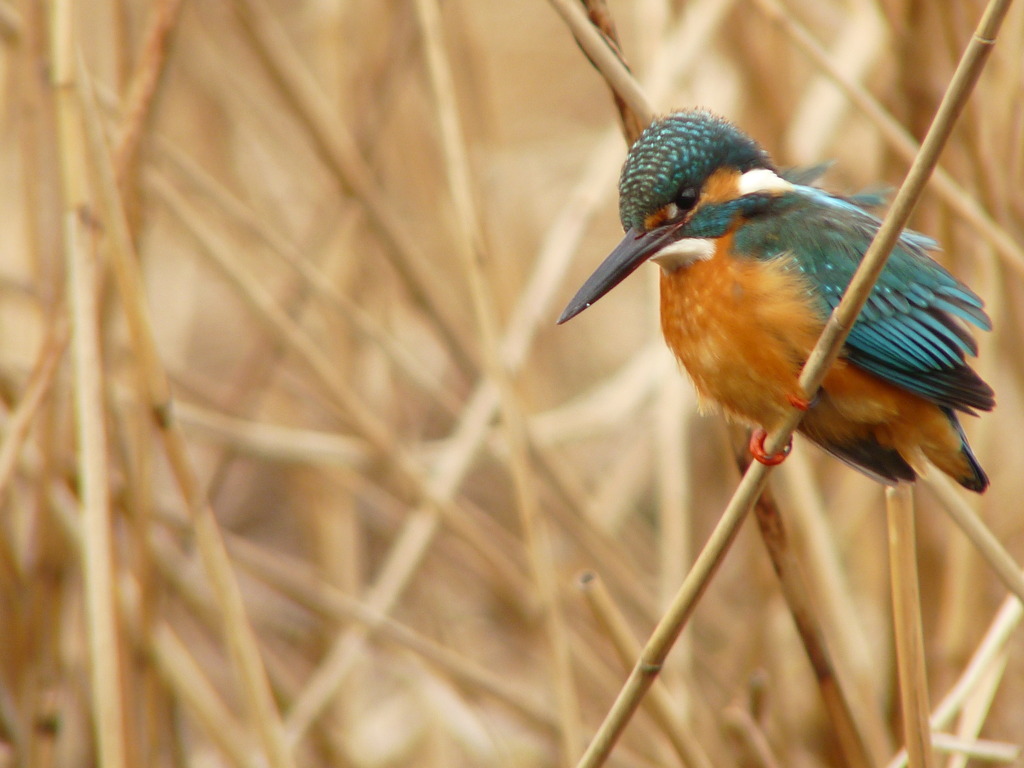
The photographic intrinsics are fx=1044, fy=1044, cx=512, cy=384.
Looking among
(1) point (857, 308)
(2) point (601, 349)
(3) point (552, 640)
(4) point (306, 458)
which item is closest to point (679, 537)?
(3) point (552, 640)

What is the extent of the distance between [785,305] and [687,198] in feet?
0.57

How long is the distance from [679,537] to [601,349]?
1.62 m

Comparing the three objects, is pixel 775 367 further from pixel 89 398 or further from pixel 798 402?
pixel 89 398

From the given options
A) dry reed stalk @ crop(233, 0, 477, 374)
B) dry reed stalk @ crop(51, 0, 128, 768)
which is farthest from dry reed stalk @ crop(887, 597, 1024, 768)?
dry reed stalk @ crop(233, 0, 477, 374)

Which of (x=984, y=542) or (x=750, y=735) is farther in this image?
(x=750, y=735)

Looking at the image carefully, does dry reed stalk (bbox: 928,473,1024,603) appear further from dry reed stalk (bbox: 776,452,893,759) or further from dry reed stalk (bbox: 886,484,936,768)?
dry reed stalk (bbox: 776,452,893,759)

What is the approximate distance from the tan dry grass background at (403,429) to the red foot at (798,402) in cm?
42

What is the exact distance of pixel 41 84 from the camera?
1.60 meters

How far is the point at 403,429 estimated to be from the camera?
2652 millimetres

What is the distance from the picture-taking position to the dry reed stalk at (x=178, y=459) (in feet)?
3.92

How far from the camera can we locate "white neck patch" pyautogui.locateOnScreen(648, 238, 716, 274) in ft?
4.05

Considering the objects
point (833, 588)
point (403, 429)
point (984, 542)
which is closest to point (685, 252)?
point (984, 542)

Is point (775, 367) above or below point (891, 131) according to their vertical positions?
below

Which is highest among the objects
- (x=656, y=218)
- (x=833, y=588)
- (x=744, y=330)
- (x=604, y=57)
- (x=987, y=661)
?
(x=604, y=57)
